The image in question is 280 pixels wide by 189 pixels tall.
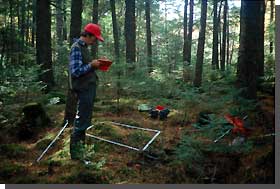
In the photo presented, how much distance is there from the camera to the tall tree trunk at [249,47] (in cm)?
453

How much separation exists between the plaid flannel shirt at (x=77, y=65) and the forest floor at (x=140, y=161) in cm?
88

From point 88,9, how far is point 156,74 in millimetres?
10870

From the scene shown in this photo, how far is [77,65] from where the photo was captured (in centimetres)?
439

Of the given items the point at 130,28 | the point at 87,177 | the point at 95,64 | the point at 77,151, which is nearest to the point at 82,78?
the point at 95,64

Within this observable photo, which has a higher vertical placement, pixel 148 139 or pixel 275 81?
pixel 275 81

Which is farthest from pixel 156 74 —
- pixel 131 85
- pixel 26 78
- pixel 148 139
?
pixel 148 139

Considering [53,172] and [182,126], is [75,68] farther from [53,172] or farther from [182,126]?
[182,126]

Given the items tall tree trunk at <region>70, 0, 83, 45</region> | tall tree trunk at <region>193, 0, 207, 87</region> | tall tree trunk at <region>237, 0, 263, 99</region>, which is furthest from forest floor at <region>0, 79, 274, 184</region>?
tall tree trunk at <region>193, 0, 207, 87</region>

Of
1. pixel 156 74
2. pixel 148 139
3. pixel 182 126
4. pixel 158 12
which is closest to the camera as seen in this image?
pixel 148 139

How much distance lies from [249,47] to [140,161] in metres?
2.01

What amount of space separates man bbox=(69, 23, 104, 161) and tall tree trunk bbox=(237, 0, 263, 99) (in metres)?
1.81

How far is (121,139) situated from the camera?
18.0 feet

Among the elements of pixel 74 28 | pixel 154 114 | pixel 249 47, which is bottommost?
pixel 154 114

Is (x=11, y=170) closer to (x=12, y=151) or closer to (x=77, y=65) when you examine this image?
(x=12, y=151)
